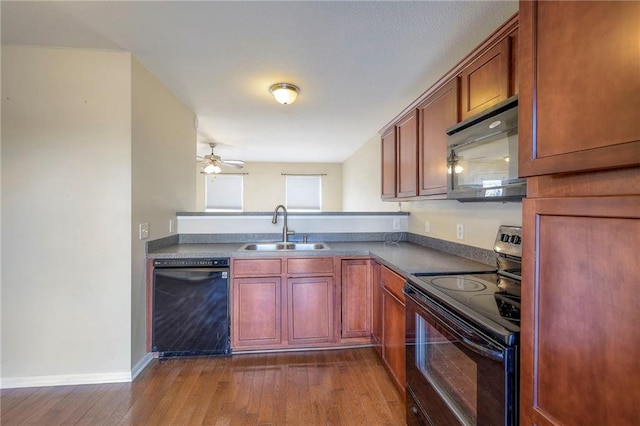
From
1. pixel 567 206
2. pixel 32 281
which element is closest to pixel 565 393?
pixel 567 206

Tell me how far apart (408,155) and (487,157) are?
105cm

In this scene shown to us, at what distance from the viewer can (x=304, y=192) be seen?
675 cm

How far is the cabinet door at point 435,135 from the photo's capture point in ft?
6.10

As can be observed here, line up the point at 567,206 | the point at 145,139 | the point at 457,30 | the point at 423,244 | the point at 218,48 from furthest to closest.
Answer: the point at 423,244 → the point at 145,139 → the point at 218,48 → the point at 457,30 → the point at 567,206

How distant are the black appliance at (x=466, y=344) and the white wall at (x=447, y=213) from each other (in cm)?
18

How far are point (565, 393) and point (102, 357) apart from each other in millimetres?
2617

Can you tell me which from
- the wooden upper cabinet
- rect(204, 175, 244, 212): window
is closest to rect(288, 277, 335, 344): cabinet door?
the wooden upper cabinet

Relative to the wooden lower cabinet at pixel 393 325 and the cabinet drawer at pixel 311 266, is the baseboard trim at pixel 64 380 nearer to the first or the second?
the cabinet drawer at pixel 311 266

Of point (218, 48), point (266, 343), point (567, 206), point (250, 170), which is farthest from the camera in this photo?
point (250, 170)

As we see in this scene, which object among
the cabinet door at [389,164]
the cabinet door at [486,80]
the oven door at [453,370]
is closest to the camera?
the oven door at [453,370]

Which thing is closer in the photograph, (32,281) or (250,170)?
(32,281)

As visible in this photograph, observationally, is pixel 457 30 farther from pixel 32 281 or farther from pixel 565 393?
pixel 32 281

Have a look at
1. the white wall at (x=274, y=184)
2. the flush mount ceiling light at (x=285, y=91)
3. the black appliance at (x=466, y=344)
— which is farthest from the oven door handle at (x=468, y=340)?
the white wall at (x=274, y=184)

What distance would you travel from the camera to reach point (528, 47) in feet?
2.70
